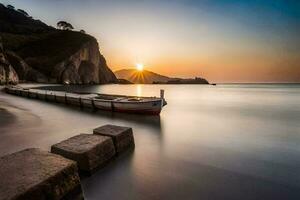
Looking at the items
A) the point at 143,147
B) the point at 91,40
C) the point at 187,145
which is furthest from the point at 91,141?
the point at 91,40

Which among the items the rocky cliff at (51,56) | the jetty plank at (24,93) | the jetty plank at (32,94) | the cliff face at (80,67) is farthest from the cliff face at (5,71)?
the cliff face at (80,67)

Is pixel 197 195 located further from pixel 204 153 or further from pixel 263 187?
pixel 204 153

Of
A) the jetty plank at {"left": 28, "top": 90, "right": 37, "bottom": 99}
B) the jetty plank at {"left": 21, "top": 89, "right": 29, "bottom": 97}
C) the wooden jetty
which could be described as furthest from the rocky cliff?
the wooden jetty

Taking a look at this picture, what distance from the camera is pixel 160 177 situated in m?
6.70

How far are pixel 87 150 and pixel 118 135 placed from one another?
1.96m

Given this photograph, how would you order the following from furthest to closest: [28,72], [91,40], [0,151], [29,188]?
[91,40], [28,72], [0,151], [29,188]

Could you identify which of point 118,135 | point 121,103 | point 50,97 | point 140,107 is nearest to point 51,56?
point 50,97

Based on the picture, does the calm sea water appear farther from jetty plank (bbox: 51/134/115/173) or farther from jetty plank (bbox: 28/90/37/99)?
jetty plank (bbox: 28/90/37/99)

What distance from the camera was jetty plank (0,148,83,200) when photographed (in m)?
3.35

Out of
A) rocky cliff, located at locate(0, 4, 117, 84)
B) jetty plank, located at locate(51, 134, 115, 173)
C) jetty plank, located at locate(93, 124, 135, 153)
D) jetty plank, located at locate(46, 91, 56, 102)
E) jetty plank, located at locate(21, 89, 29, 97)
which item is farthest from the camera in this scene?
rocky cliff, located at locate(0, 4, 117, 84)

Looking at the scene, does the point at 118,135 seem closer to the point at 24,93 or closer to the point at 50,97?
the point at 50,97

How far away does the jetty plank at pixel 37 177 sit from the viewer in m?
3.35

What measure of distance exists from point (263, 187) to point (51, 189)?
19.2 ft

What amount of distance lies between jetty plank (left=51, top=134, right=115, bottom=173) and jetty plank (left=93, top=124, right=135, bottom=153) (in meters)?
0.62
